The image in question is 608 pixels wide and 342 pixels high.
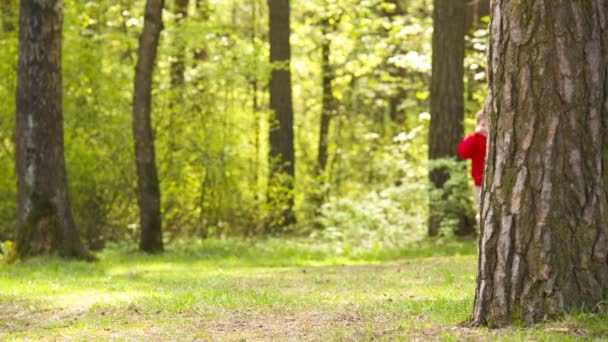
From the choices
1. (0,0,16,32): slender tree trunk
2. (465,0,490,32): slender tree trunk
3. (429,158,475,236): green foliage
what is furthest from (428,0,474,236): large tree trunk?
(0,0,16,32): slender tree trunk

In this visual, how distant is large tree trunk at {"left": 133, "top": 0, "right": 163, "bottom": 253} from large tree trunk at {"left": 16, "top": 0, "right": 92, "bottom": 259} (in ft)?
6.64

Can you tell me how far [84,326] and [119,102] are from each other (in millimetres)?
12027

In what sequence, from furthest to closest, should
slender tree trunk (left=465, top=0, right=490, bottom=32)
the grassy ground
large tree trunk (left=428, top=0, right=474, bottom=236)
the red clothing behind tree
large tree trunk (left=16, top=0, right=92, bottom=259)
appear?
slender tree trunk (left=465, top=0, right=490, bottom=32), large tree trunk (left=428, top=0, right=474, bottom=236), large tree trunk (left=16, top=0, right=92, bottom=259), the red clothing behind tree, the grassy ground

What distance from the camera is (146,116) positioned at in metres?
16.4

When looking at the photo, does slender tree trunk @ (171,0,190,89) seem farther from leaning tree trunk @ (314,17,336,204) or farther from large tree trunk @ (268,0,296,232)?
leaning tree trunk @ (314,17,336,204)

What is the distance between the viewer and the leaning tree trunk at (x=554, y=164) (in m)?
6.39

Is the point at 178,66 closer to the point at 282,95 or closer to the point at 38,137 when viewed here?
the point at 282,95

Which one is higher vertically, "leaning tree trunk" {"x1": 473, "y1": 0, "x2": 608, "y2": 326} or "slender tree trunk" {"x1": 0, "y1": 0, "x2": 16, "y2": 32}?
"slender tree trunk" {"x1": 0, "y1": 0, "x2": 16, "y2": 32}

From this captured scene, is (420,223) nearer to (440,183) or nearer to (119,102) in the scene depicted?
(440,183)

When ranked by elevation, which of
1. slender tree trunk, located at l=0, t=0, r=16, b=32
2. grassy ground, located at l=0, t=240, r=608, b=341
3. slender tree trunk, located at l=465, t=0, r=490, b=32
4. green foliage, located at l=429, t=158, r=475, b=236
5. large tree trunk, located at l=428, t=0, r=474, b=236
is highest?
slender tree trunk, located at l=465, t=0, r=490, b=32

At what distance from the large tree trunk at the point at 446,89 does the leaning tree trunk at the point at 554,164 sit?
38.8 feet

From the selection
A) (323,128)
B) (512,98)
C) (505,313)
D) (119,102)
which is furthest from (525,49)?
(323,128)

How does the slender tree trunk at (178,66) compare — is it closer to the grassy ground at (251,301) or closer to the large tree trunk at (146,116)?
the large tree trunk at (146,116)

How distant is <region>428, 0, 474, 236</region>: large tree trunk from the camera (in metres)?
18.4
